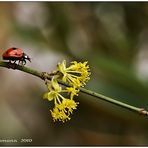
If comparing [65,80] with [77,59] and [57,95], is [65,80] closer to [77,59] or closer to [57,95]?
[57,95]

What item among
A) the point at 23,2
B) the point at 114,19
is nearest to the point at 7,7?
the point at 23,2

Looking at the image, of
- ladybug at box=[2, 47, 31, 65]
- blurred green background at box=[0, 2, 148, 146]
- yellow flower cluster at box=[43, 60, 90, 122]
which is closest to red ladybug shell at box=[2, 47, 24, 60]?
ladybug at box=[2, 47, 31, 65]

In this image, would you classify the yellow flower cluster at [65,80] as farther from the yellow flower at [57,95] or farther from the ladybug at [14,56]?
the ladybug at [14,56]

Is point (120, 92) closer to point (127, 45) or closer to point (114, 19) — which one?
point (127, 45)

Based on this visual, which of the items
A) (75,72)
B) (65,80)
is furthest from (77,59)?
(65,80)

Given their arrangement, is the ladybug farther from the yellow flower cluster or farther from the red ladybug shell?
the yellow flower cluster
